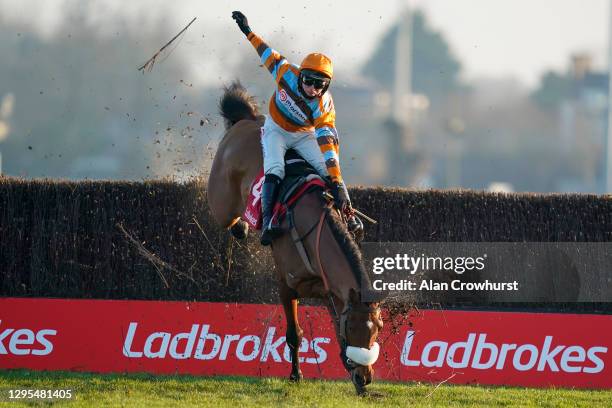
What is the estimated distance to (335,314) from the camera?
6805 millimetres

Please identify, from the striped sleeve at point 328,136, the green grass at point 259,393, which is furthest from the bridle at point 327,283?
the green grass at point 259,393

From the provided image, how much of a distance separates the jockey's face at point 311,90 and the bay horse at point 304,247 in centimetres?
77

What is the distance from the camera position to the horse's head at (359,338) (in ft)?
19.9

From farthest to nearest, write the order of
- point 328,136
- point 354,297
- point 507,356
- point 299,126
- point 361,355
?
point 507,356
point 299,126
point 328,136
point 354,297
point 361,355

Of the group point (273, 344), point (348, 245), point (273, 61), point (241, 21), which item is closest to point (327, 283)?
point (348, 245)

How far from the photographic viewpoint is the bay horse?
6191mm

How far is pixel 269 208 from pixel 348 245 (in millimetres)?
1040

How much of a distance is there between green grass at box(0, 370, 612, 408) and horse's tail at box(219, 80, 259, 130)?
2581 millimetres

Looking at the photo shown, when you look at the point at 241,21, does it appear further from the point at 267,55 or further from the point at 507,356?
the point at 507,356

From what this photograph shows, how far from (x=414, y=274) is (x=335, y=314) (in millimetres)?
2477

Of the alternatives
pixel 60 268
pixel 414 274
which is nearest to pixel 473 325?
pixel 414 274

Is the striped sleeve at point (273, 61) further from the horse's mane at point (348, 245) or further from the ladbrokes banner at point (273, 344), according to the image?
the ladbrokes banner at point (273, 344)
